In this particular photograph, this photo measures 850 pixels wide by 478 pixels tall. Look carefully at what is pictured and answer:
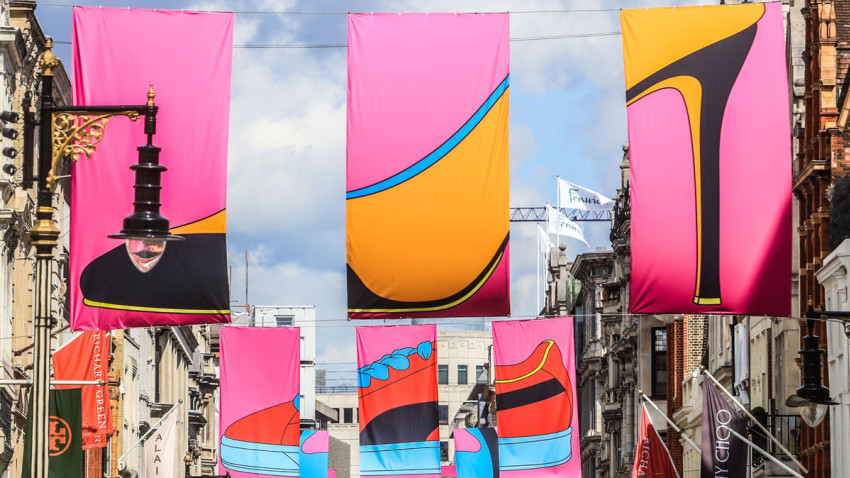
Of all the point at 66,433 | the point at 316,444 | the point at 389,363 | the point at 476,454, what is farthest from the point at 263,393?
the point at 476,454

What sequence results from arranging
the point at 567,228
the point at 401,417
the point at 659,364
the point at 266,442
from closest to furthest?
1. the point at 401,417
2. the point at 266,442
3. the point at 659,364
4. the point at 567,228

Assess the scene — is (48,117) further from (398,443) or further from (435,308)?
(398,443)

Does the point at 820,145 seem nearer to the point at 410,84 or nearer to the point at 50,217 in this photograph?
the point at 410,84

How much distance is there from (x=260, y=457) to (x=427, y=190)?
857 cm

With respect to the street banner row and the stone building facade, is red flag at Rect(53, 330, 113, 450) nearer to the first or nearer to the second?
the street banner row

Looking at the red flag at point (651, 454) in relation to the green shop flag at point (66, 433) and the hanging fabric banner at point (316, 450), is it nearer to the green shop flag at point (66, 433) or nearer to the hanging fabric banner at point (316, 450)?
the hanging fabric banner at point (316, 450)

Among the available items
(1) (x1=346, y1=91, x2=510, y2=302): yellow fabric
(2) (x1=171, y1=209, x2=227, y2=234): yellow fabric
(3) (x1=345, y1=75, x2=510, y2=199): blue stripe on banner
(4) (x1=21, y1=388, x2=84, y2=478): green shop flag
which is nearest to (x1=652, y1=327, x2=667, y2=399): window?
(4) (x1=21, y1=388, x2=84, y2=478): green shop flag

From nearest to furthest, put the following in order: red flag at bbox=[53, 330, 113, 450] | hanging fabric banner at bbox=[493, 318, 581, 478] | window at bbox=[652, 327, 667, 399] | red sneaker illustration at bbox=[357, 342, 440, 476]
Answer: red sneaker illustration at bbox=[357, 342, 440, 476] < hanging fabric banner at bbox=[493, 318, 581, 478] < red flag at bbox=[53, 330, 113, 450] < window at bbox=[652, 327, 667, 399]

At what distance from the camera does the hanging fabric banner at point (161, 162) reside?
92.4 feet

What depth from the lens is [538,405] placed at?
3750 centimetres

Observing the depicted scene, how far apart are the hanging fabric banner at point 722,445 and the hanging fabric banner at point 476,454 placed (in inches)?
260

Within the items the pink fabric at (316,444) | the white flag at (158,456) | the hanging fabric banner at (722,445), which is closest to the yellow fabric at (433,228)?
the hanging fabric banner at (722,445)

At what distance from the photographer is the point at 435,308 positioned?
1160 inches

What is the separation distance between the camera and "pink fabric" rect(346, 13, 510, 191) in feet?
97.1
